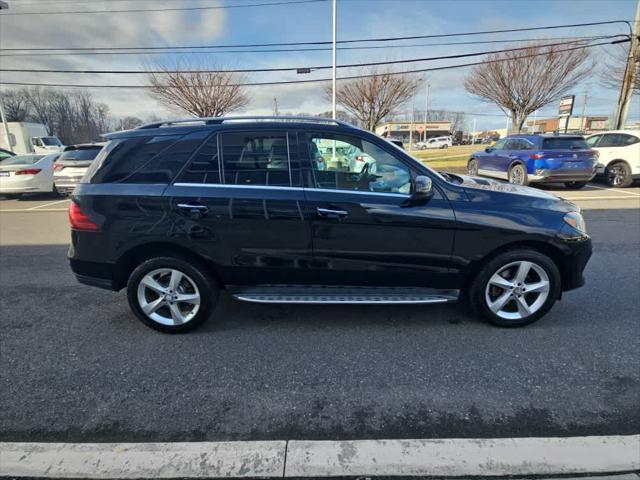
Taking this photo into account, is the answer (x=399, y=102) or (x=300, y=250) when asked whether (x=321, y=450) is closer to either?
(x=300, y=250)

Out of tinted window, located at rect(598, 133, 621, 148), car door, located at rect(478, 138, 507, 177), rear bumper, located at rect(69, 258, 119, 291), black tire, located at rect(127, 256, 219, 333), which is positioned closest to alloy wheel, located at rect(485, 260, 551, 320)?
black tire, located at rect(127, 256, 219, 333)

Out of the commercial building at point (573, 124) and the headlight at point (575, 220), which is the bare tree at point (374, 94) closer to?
the headlight at point (575, 220)

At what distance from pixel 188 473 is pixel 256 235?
174 cm

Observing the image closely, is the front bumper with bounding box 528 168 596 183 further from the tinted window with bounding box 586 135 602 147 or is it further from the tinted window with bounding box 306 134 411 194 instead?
the tinted window with bounding box 306 134 411 194

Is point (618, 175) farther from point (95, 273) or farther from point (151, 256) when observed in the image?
point (95, 273)

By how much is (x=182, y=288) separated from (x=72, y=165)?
997 cm

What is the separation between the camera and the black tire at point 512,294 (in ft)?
10.5

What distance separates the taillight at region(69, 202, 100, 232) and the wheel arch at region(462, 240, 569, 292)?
128 inches

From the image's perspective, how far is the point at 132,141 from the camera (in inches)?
127

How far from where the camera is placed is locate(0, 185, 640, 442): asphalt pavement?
2295 mm

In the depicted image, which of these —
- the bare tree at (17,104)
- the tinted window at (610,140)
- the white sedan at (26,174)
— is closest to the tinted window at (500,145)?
the tinted window at (610,140)

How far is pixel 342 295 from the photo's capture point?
10.6ft

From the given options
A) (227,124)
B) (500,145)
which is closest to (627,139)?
(500,145)

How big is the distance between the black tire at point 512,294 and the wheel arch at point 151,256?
232 centimetres
